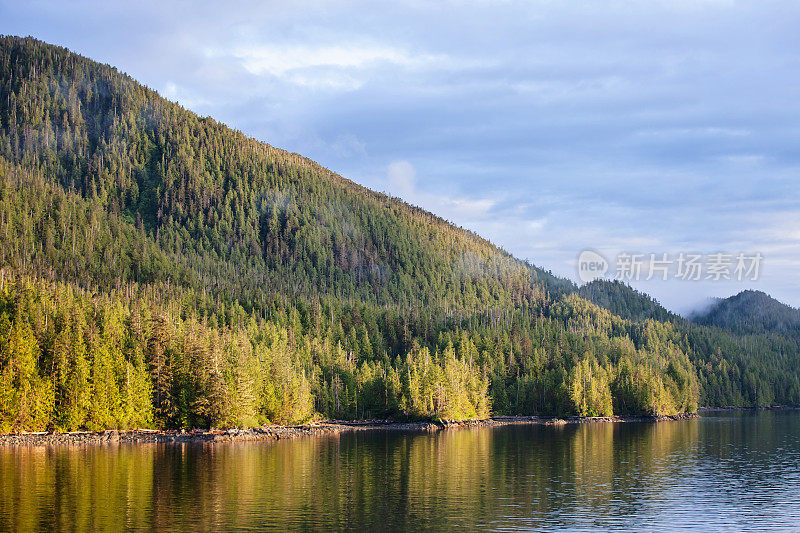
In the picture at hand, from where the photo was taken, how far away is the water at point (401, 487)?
221 feet

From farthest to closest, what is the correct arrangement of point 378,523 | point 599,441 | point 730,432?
point 730,432, point 599,441, point 378,523

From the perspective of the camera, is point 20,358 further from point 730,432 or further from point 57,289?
point 730,432

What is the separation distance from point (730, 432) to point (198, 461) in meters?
130

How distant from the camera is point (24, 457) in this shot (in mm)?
105250

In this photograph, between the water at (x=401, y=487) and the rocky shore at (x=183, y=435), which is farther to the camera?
the rocky shore at (x=183, y=435)

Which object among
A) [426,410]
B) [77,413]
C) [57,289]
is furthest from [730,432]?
[57,289]

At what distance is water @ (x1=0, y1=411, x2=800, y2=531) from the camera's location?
221 feet

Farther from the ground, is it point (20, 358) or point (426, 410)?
point (20, 358)

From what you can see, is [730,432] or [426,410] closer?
[730,432]

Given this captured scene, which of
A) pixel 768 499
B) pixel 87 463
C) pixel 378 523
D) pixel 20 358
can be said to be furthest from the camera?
pixel 20 358

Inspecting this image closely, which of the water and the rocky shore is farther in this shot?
the rocky shore

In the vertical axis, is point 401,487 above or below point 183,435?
above

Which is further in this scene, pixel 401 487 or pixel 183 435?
pixel 183 435

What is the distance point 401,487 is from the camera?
287 ft
